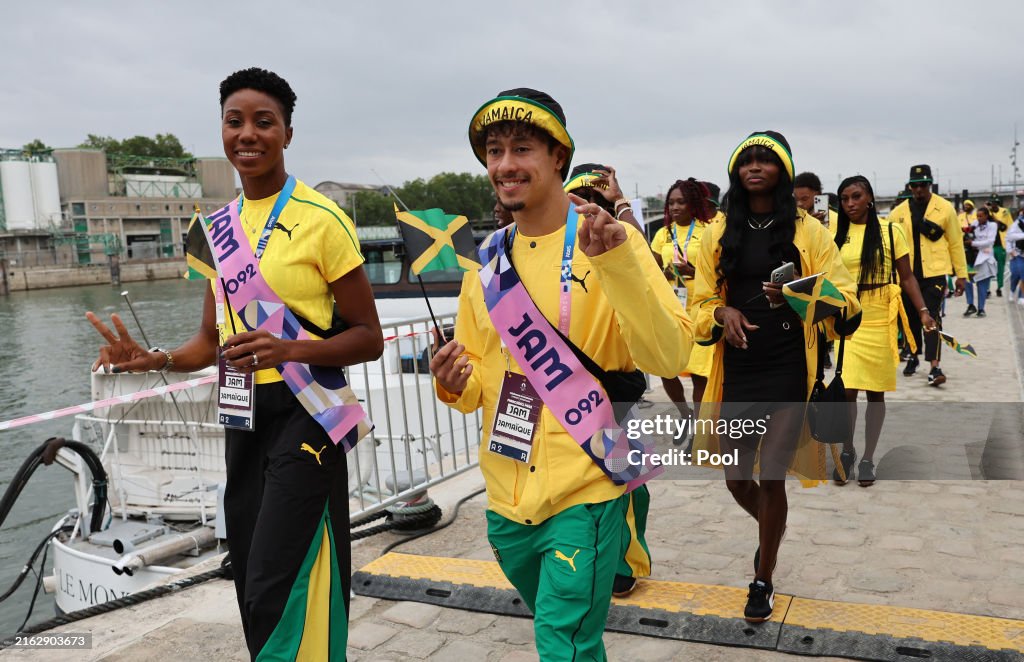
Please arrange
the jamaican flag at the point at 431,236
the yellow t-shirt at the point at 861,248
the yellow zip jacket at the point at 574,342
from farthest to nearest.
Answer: the yellow t-shirt at the point at 861,248 < the jamaican flag at the point at 431,236 < the yellow zip jacket at the point at 574,342

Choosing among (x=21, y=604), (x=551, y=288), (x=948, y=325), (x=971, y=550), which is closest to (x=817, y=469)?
(x=971, y=550)

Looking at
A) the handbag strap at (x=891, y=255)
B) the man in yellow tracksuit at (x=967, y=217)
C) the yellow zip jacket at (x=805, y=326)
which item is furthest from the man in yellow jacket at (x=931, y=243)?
the man in yellow tracksuit at (x=967, y=217)

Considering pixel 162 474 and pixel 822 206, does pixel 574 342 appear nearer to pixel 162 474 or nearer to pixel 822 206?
pixel 822 206

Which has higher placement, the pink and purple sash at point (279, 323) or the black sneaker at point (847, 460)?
the pink and purple sash at point (279, 323)

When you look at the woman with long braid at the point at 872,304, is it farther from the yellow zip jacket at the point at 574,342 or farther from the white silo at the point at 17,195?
the white silo at the point at 17,195

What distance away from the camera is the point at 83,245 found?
78750mm

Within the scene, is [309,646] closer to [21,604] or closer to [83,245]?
[21,604]

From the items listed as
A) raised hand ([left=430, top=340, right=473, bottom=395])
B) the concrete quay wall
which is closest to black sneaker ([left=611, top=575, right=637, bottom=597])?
raised hand ([left=430, top=340, right=473, bottom=395])

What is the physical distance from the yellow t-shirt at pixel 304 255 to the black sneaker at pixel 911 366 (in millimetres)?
9007

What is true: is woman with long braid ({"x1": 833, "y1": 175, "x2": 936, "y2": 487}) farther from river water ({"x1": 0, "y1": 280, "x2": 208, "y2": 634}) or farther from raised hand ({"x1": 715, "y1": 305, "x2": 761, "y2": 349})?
river water ({"x1": 0, "y1": 280, "x2": 208, "y2": 634})

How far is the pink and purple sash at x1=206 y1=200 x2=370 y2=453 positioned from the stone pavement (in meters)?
1.42

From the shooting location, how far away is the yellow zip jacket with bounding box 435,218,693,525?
2279 mm

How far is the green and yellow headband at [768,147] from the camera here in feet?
13.0

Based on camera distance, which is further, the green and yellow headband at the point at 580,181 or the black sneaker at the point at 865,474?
the black sneaker at the point at 865,474
